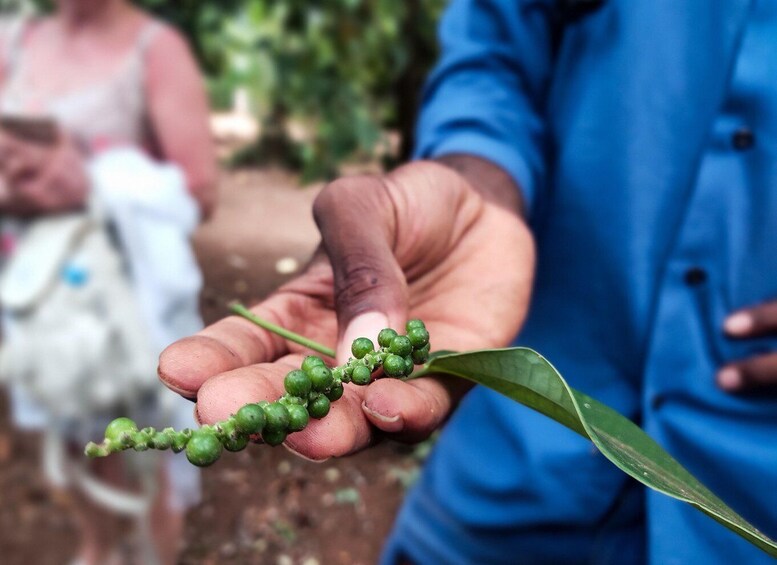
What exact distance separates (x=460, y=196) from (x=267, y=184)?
1.88 metres

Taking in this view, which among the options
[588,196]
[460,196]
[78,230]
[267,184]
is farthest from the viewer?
[267,184]

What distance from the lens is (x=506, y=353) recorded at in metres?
0.40

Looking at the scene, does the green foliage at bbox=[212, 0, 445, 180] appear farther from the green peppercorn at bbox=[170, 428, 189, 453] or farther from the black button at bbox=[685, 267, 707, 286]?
the green peppercorn at bbox=[170, 428, 189, 453]

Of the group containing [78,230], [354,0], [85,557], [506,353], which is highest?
[506,353]

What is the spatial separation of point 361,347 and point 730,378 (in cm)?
43

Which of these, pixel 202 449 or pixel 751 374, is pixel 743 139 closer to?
pixel 751 374

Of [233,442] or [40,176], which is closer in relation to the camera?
[233,442]

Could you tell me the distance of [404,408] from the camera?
418 millimetres

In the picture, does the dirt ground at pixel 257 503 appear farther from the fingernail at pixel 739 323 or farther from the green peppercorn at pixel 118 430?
the green peppercorn at pixel 118 430

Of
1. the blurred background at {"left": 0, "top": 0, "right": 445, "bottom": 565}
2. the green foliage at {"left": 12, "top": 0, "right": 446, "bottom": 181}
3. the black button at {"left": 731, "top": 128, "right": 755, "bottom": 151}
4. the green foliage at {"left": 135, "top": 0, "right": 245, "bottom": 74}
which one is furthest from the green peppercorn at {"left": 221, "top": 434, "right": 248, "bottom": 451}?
the green foliage at {"left": 135, "top": 0, "right": 245, "bottom": 74}

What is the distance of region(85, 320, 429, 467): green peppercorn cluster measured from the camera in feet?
1.11

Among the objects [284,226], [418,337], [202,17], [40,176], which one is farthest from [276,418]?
[202,17]

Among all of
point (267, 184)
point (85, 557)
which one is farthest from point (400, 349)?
point (267, 184)

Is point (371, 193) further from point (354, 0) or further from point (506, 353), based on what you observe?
point (354, 0)
